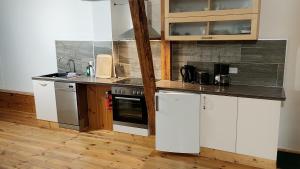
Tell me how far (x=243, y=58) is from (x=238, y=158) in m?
1.23

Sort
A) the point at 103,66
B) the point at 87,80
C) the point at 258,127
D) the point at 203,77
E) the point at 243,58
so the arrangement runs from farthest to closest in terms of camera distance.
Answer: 1. the point at 103,66
2. the point at 87,80
3. the point at 203,77
4. the point at 243,58
5. the point at 258,127

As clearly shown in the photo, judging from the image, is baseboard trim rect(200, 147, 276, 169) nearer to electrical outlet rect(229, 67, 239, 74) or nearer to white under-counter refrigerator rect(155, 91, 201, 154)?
white under-counter refrigerator rect(155, 91, 201, 154)

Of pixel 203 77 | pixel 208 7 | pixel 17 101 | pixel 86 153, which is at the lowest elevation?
pixel 86 153

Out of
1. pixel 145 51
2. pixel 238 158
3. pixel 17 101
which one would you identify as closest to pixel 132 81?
pixel 145 51

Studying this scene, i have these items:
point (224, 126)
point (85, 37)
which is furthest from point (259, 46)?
point (85, 37)

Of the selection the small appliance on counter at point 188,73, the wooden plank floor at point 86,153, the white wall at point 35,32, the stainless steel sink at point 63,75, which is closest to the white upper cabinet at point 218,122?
the wooden plank floor at point 86,153

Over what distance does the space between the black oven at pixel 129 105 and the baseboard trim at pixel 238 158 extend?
91 cm

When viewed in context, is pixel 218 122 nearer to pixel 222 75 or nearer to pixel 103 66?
pixel 222 75

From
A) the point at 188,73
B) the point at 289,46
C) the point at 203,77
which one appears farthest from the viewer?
the point at 188,73

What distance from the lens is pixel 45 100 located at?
→ 4250mm

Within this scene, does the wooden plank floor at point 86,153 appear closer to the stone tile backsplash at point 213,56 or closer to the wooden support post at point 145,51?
the wooden support post at point 145,51

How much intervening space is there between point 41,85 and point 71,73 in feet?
1.71

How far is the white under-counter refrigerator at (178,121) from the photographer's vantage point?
10.1 feet

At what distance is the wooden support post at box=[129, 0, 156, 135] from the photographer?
8.84 ft
